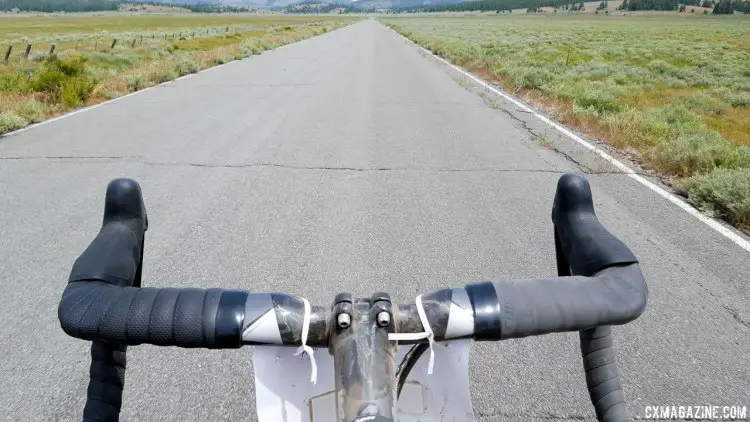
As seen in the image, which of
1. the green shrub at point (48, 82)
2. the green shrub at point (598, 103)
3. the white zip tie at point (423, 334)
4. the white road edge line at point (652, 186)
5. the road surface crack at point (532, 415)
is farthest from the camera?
the green shrub at point (48, 82)

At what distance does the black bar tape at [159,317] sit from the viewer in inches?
41.7

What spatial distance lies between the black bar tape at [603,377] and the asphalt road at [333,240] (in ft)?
4.40

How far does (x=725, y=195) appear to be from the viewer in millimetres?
5402

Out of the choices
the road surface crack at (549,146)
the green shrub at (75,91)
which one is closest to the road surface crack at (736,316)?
the road surface crack at (549,146)

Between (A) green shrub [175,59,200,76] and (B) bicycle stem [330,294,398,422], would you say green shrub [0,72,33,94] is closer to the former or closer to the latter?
(A) green shrub [175,59,200,76]

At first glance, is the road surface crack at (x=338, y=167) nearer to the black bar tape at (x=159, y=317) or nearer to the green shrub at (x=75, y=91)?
the green shrub at (x=75, y=91)

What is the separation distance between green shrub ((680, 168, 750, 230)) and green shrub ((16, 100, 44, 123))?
1063 centimetres

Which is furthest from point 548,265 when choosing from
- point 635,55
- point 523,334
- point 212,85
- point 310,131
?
point 635,55

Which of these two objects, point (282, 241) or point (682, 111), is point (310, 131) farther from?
point (682, 111)

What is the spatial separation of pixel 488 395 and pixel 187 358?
1.68m

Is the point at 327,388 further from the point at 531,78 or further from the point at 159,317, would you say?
the point at 531,78

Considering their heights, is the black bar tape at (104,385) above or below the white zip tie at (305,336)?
below

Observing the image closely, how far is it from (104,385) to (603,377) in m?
1.22

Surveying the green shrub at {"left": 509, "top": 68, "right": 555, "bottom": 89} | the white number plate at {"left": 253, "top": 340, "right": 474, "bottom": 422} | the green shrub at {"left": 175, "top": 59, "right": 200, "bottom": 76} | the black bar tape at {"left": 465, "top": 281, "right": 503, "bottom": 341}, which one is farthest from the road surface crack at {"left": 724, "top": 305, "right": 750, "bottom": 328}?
the green shrub at {"left": 175, "top": 59, "right": 200, "bottom": 76}
